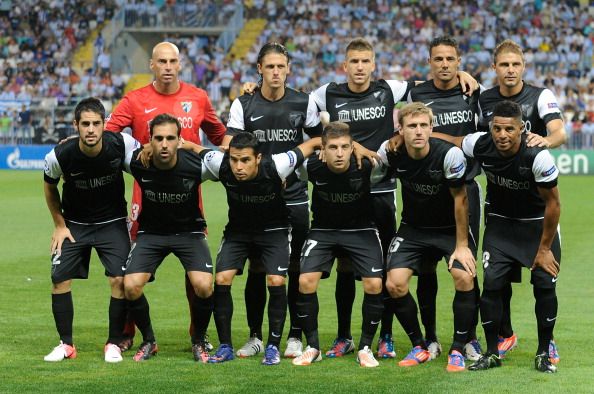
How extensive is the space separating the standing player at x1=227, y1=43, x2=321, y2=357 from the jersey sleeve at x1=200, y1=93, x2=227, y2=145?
1.79ft

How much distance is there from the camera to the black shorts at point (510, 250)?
821cm

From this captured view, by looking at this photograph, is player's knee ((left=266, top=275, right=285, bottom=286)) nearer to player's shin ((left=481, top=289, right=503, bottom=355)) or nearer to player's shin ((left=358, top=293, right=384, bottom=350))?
player's shin ((left=358, top=293, right=384, bottom=350))

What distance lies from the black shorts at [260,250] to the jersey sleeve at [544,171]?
2.04 meters

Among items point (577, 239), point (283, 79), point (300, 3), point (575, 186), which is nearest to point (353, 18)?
point (300, 3)

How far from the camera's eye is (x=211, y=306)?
28.4 feet

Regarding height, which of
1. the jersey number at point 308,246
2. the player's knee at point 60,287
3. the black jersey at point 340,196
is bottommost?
the player's knee at point 60,287

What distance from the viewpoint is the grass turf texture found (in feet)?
24.7

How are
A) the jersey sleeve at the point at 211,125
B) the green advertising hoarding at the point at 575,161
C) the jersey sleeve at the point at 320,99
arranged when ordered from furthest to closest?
the green advertising hoarding at the point at 575,161 → the jersey sleeve at the point at 211,125 → the jersey sleeve at the point at 320,99

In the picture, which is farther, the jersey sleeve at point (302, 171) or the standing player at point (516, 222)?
the jersey sleeve at point (302, 171)

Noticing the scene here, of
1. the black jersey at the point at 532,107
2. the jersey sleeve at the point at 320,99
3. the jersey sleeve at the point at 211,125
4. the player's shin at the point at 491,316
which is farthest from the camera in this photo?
the jersey sleeve at the point at 211,125

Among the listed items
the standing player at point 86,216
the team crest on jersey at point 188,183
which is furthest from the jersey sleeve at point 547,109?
the standing player at point 86,216

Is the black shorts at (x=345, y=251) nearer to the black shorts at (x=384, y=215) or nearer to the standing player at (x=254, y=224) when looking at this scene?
the standing player at (x=254, y=224)

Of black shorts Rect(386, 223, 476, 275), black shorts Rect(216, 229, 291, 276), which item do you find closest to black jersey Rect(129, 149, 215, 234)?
black shorts Rect(216, 229, 291, 276)

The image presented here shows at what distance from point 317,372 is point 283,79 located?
2.46m
